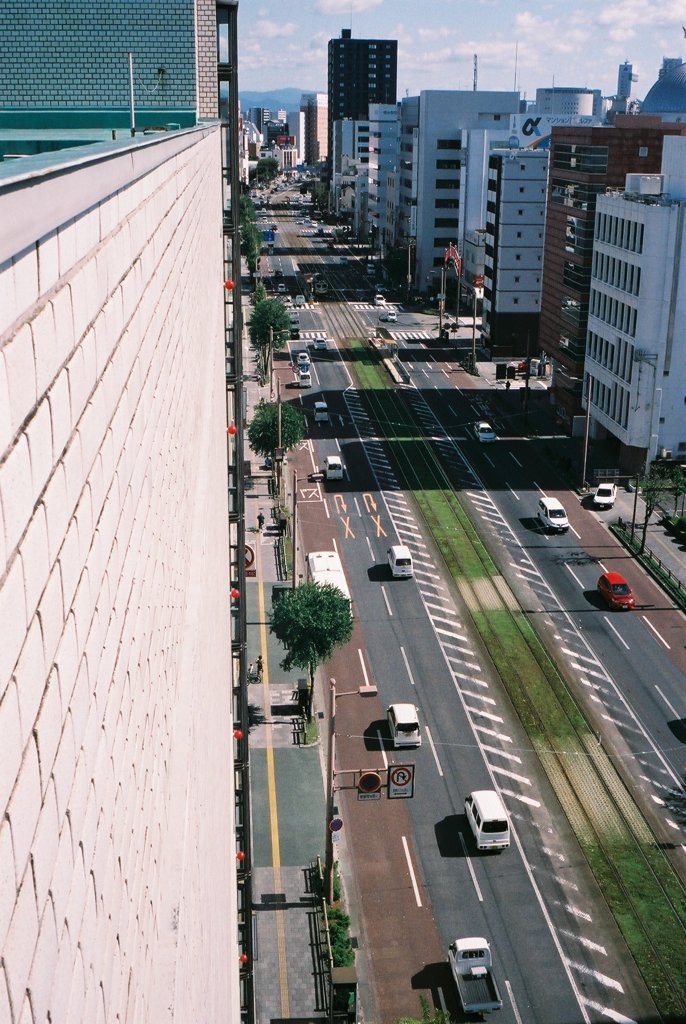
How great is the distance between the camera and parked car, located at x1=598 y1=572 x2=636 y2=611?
52.6m

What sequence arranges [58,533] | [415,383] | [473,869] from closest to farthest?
[58,533], [473,869], [415,383]

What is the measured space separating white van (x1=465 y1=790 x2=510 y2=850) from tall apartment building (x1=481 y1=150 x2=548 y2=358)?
72.4 m

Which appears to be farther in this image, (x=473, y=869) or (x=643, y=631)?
(x=643, y=631)

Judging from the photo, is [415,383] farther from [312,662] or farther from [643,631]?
[312,662]

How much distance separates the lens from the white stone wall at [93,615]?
2.88 m

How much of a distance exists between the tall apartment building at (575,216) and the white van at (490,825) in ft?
166

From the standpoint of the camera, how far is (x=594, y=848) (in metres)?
35.8

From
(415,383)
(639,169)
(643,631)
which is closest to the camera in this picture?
(643,631)

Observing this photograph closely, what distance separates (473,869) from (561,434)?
51.4 m

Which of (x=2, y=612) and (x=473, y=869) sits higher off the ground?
(x=2, y=612)

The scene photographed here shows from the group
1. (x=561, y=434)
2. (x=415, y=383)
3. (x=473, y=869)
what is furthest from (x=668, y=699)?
(x=415, y=383)

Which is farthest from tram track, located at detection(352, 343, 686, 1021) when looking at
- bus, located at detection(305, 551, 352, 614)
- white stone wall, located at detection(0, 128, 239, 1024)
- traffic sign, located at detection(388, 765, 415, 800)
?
white stone wall, located at detection(0, 128, 239, 1024)

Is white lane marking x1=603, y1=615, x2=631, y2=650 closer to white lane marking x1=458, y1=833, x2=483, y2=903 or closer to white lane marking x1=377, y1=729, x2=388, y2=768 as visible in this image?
white lane marking x1=377, y1=729, x2=388, y2=768

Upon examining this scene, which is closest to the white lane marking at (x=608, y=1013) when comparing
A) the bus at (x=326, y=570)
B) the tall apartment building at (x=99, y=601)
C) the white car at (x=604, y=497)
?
the tall apartment building at (x=99, y=601)
